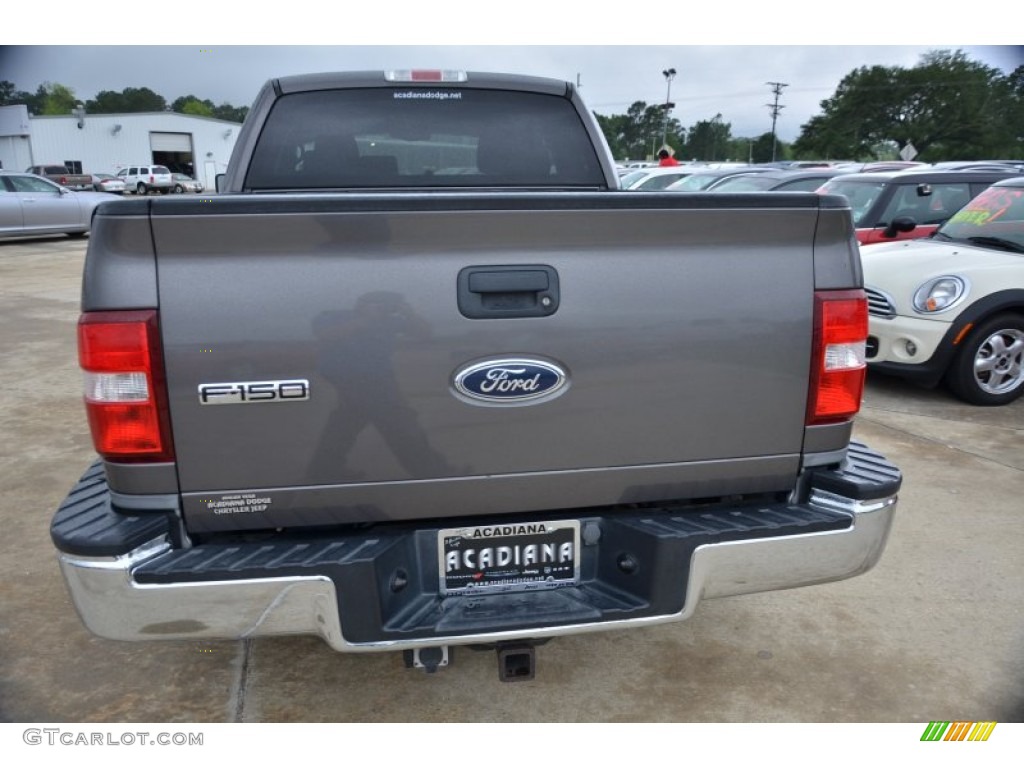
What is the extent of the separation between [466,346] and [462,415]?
177mm

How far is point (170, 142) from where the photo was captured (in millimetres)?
60500

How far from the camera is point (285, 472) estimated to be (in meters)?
1.94

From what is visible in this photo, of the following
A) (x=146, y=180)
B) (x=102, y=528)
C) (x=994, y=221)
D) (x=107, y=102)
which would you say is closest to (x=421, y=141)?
(x=102, y=528)

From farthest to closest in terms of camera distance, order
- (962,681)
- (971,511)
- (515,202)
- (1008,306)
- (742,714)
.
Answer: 1. (1008,306)
2. (971,511)
3. (962,681)
4. (742,714)
5. (515,202)

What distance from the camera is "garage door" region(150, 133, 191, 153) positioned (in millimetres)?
59344

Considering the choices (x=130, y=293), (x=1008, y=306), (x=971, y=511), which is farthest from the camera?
(x=1008, y=306)

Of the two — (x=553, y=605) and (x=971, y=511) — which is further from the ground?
(x=553, y=605)

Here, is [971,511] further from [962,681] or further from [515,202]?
[515,202]

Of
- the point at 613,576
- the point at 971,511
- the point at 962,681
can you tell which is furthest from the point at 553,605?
the point at 971,511

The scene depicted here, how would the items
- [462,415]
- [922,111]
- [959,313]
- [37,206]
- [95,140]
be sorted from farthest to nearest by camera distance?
1. [922,111]
2. [95,140]
3. [37,206]
4. [959,313]
5. [462,415]

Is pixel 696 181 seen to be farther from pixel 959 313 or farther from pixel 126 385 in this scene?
pixel 126 385

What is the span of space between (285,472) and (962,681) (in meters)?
2.40

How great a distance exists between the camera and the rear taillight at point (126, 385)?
1.81 meters

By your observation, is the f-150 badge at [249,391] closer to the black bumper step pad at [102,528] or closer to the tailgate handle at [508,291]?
the black bumper step pad at [102,528]
